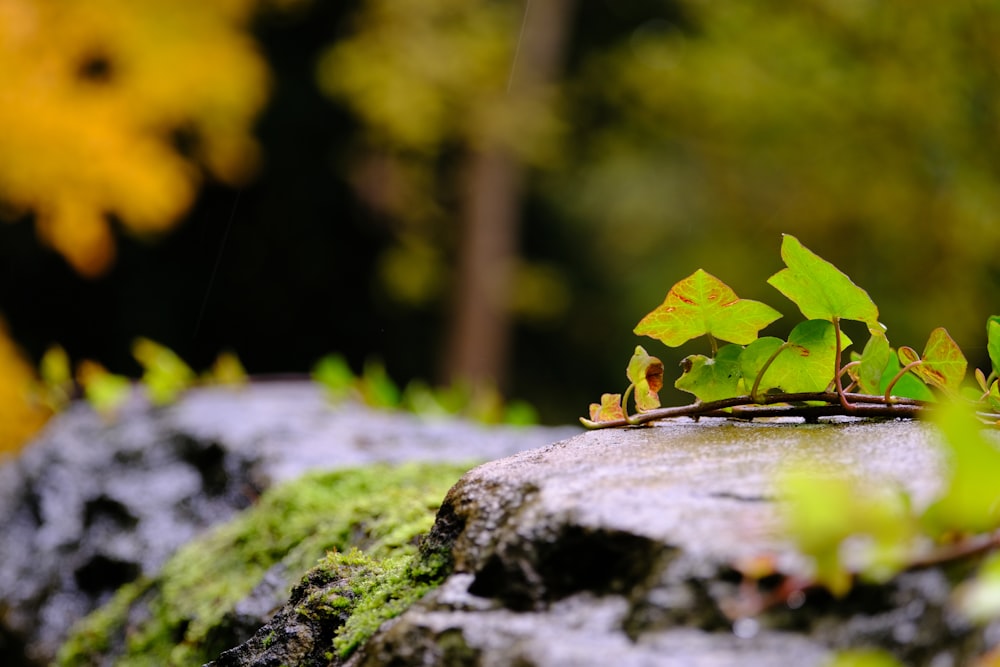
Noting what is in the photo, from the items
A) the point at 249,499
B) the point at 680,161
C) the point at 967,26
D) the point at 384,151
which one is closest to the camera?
the point at 249,499

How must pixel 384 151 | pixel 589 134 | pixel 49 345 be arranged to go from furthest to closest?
pixel 589 134
pixel 384 151
pixel 49 345

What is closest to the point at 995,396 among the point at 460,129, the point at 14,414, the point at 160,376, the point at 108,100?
the point at 160,376

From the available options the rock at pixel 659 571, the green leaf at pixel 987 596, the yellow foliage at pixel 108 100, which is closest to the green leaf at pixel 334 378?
the rock at pixel 659 571

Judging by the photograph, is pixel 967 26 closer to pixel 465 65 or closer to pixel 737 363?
pixel 465 65

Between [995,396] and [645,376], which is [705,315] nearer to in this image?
[645,376]

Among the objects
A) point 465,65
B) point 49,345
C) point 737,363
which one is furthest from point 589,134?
point 737,363

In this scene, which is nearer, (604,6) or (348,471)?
(348,471)

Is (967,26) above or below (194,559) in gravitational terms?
above
